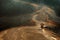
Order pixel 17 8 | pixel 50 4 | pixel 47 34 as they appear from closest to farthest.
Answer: pixel 47 34 → pixel 17 8 → pixel 50 4

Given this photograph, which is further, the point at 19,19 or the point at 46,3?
the point at 46,3

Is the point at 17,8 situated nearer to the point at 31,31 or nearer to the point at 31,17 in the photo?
the point at 31,17

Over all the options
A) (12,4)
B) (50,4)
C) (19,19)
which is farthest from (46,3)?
(19,19)

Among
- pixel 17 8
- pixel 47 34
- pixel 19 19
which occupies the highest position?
pixel 17 8

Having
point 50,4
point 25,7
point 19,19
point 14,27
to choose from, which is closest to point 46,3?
point 50,4

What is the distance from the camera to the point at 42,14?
487cm

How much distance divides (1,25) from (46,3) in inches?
90.8

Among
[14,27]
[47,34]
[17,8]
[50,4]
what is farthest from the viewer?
[50,4]

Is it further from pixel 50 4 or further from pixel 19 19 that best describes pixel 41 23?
pixel 50 4

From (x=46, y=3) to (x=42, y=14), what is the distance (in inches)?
49.7

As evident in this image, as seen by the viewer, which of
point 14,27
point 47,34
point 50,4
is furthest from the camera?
point 50,4

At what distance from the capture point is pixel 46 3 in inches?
237

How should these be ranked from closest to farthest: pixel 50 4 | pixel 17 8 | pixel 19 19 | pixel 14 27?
pixel 14 27, pixel 19 19, pixel 17 8, pixel 50 4

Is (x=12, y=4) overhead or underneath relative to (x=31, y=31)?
overhead
